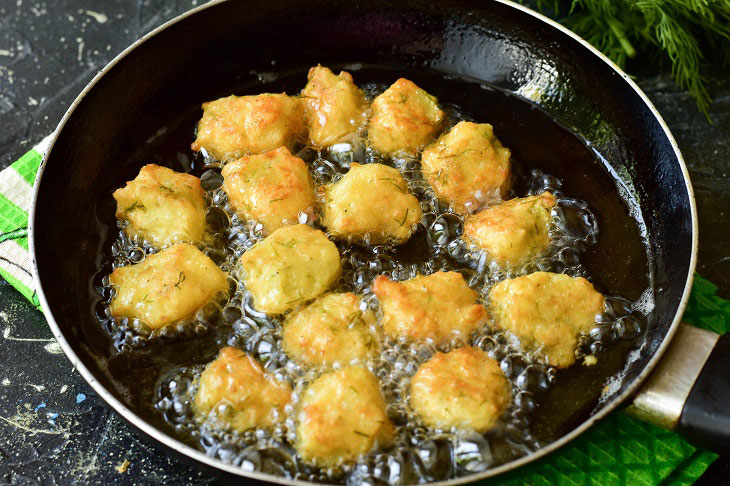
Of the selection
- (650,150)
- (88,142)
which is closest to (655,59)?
(650,150)

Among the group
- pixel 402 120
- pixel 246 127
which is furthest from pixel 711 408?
pixel 246 127

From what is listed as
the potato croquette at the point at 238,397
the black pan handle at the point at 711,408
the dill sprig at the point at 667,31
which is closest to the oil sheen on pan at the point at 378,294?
the potato croquette at the point at 238,397

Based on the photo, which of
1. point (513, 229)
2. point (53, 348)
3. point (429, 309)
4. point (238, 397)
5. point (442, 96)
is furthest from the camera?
point (442, 96)

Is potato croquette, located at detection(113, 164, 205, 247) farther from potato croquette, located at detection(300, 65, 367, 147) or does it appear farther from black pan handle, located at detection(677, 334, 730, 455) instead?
black pan handle, located at detection(677, 334, 730, 455)

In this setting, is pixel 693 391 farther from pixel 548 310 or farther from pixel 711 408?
pixel 548 310

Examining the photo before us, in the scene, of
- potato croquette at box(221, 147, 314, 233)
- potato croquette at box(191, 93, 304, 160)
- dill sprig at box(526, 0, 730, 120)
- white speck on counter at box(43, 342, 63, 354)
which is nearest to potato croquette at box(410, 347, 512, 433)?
potato croquette at box(221, 147, 314, 233)
